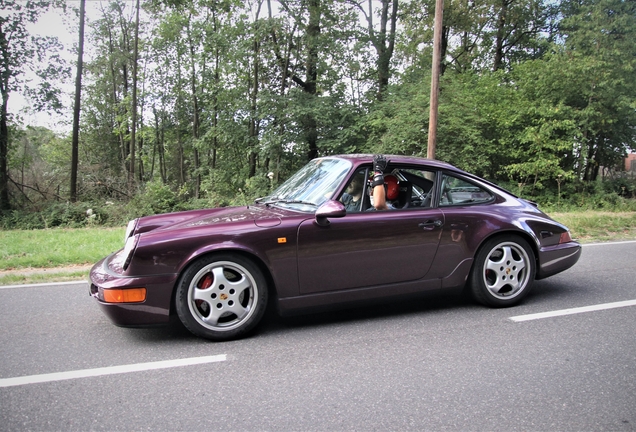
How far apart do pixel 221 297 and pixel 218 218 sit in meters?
0.76

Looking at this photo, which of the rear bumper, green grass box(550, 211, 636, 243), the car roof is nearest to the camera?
the car roof

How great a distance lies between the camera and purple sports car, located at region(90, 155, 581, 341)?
11.4ft

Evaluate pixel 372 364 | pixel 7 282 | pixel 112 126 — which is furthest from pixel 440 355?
pixel 112 126

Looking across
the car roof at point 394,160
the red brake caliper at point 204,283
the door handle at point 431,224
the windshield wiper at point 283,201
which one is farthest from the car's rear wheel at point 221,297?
the door handle at point 431,224

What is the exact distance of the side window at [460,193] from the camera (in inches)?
174

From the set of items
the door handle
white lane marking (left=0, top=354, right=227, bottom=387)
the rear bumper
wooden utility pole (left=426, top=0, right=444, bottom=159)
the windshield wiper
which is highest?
wooden utility pole (left=426, top=0, right=444, bottom=159)

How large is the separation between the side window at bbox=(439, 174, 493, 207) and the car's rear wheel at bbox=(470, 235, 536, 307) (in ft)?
1.48

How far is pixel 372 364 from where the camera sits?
124 inches

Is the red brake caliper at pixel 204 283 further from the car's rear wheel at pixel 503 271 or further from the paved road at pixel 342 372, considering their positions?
the car's rear wheel at pixel 503 271

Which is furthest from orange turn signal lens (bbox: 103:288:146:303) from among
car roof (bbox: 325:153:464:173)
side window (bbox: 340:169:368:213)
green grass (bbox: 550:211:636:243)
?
green grass (bbox: 550:211:636:243)

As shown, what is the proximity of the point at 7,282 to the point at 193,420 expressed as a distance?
4.80m

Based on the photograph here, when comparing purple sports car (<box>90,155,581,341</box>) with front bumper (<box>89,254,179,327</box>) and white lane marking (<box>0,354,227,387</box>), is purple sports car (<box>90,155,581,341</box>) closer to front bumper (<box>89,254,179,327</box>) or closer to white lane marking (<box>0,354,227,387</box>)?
front bumper (<box>89,254,179,327</box>)

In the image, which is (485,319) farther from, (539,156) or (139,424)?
→ (539,156)

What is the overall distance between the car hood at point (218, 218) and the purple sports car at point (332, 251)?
0.02 metres
